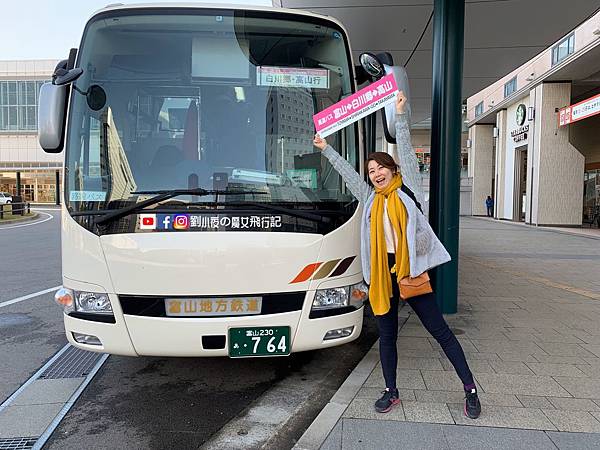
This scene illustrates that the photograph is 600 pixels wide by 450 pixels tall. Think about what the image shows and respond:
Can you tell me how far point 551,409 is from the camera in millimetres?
3467

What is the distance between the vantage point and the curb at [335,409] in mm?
3041

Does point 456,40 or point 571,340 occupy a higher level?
point 456,40

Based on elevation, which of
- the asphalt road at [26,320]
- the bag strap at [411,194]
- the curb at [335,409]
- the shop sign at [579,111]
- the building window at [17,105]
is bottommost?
the asphalt road at [26,320]

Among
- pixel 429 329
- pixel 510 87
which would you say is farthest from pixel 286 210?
pixel 510 87

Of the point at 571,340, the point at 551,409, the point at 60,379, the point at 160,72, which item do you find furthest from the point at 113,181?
the point at 571,340

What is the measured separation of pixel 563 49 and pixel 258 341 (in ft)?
67.1

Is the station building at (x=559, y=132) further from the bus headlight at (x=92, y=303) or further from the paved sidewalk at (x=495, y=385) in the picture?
the bus headlight at (x=92, y=303)

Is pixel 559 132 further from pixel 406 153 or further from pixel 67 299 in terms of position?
pixel 67 299

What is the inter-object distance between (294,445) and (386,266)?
1.29 metres

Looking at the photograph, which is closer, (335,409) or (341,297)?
(335,409)

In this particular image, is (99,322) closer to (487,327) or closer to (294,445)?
(294,445)

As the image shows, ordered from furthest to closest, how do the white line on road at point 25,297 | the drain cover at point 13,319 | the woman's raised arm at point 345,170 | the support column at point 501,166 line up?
the support column at point 501,166
the white line on road at point 25,297
the drain cover at point 13,319
the woman's raised arm at point 345,170

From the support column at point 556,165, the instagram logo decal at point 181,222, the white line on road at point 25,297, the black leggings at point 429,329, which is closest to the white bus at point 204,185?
the instagram logo decal at point 181,222

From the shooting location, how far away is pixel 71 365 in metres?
4.71
